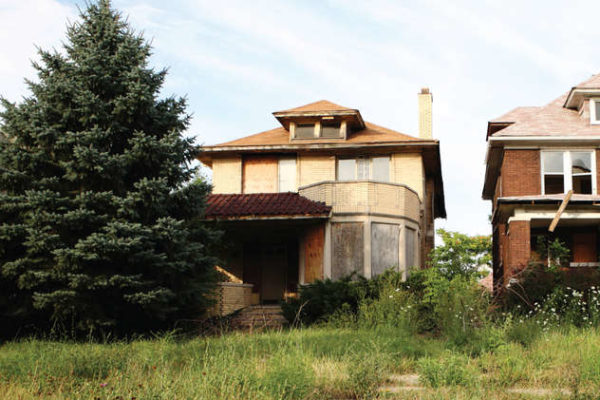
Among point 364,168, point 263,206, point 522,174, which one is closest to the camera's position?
point 263,206

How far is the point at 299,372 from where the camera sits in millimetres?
8055

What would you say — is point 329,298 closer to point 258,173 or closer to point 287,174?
point 287,174

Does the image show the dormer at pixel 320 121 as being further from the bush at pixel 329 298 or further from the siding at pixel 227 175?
the bush at pixel 329 298

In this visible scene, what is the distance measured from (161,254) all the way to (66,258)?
1881 mm

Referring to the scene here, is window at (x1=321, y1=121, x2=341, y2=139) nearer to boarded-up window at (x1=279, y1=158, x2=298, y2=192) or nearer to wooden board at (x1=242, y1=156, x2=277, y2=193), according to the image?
boarded-up window at (x1=279, y1=158, x2=298, y2=192)

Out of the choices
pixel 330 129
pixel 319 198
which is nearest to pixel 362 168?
pixel 330 129

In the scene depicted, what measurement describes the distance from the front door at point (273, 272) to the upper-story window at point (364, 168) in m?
3.69

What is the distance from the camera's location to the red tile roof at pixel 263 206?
2156 cm

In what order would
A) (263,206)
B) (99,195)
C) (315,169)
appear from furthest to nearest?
1. (315,169)
2. (263,206)
3. (99,195)

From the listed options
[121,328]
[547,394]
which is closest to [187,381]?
[547,394]

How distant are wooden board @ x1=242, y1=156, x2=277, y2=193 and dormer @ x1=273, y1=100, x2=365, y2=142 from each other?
52.5 inches

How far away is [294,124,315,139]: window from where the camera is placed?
2689 centimetres

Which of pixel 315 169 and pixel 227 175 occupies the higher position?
pixel 315 169

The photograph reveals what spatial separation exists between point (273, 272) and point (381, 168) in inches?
218
